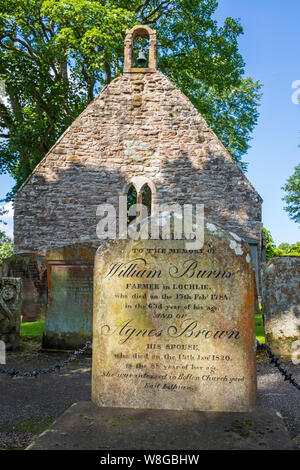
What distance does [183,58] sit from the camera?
18453mm

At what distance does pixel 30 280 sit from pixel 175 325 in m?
7.26

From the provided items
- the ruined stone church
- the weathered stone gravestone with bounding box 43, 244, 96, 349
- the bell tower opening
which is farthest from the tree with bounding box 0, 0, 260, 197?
the weathered stone gravestone with bounding box 43, 244, 96, 349

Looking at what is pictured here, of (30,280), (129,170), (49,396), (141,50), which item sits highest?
(141,50)

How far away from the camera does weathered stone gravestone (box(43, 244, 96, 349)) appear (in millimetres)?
6812

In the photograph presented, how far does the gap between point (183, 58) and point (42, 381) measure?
1667 centimetres

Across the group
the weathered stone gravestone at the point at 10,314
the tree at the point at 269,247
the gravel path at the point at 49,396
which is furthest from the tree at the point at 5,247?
the gravel path at the point at 49,396

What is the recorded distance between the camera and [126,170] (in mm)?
13219

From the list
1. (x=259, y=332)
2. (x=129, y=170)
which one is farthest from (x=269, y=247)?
(x=259, y=332)

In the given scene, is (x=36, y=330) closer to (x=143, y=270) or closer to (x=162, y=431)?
(x=143, y=270)

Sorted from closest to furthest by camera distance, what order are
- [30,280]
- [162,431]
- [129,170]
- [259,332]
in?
[162,431] → [259,332] → [30,280] → [129,170]

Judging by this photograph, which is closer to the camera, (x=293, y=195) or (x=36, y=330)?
(x=36, y=330)

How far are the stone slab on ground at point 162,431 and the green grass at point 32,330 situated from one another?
543 cm

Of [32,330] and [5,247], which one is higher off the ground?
[5,247]

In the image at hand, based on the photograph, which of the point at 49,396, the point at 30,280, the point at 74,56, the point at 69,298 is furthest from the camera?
the point at 74,56
